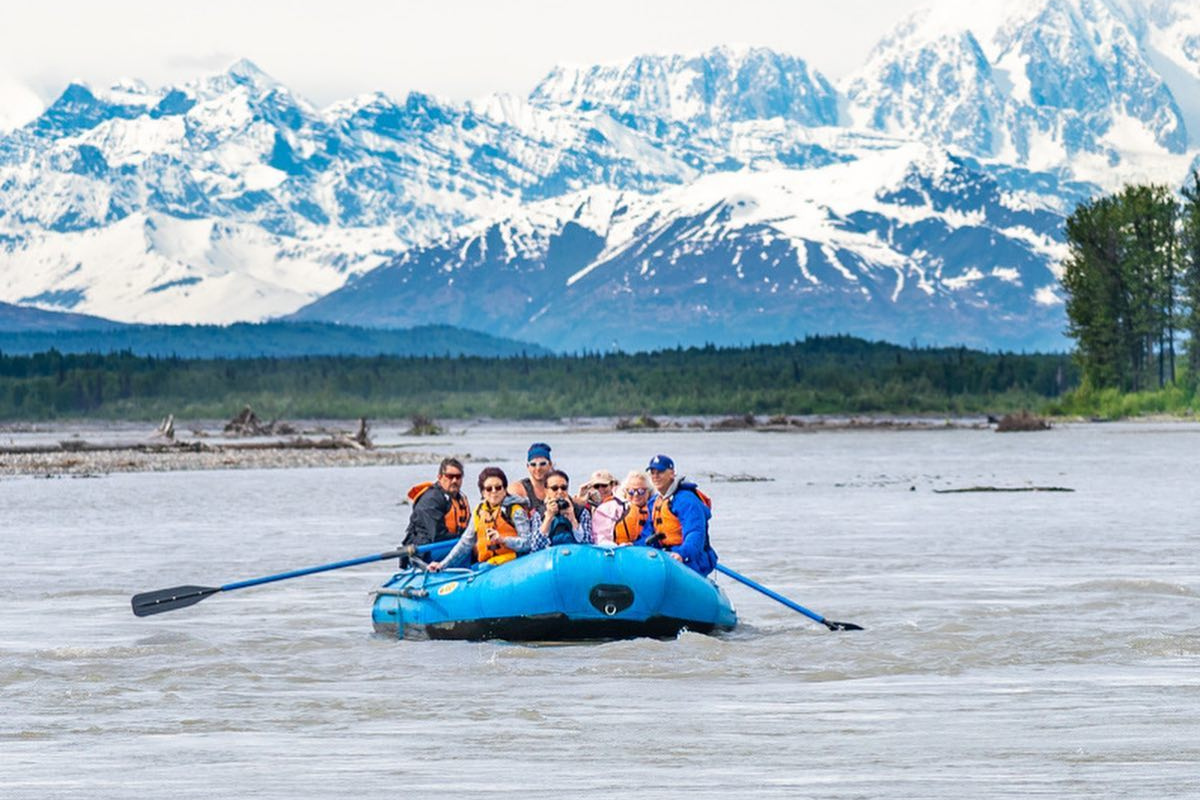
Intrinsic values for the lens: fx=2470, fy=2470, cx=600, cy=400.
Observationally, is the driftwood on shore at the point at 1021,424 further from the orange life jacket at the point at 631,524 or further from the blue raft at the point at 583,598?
the blue raft at the point at 583,598

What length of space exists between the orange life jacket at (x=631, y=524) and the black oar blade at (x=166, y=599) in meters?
6.14

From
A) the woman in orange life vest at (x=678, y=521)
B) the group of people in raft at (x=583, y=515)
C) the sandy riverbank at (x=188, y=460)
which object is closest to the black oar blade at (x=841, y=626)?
the group of people in raft at (x=583, y=515)

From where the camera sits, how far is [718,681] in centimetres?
2583

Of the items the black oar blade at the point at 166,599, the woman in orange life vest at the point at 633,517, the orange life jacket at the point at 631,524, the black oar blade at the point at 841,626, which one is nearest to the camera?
the woman in orange life vest at the point at 633,517

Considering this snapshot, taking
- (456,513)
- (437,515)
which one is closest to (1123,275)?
(456,513)

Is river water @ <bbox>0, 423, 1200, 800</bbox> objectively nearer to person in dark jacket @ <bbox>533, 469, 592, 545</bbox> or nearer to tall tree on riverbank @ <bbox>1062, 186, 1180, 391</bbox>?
person in dark jacket @ <bbox>533, 469, 592, 545</bbox>

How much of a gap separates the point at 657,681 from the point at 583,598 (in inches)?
92.8

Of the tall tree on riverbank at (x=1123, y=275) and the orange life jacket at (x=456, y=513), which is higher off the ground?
the tall tree on riverbank at (x=1123, y=275)

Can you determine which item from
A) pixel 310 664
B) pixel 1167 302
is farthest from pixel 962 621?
pixel 1167 302

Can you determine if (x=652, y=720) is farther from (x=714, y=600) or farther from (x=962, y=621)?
(x=962, y=621)

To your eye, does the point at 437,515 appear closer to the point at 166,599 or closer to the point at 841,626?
the point at 166,599

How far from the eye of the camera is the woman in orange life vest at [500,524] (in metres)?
29.0

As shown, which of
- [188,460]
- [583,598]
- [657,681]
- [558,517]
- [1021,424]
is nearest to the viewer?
[657,681]

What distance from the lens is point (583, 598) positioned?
27.9m
